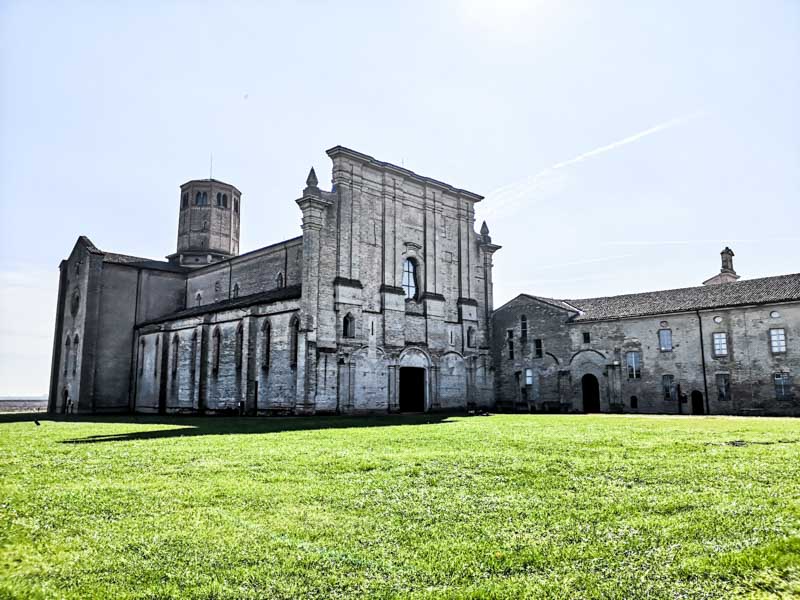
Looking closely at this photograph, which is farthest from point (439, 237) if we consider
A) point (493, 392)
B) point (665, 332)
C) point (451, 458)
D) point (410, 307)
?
point (451, 458)

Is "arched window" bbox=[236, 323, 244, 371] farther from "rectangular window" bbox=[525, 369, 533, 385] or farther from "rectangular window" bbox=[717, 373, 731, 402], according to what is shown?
"rectangular window" bbox=[717, 373, 731, 402]

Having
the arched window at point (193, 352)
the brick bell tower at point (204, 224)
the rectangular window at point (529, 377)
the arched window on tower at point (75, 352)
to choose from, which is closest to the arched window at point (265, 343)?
the arched window at point (193, 352)

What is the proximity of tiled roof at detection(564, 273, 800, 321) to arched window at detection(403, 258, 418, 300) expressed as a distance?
1068cm

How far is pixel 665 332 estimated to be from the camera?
33.9 m

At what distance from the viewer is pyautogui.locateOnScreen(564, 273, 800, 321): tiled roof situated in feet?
102

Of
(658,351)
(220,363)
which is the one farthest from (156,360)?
(658,351)

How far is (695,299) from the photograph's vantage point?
3378 cm

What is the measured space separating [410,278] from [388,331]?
440 cm

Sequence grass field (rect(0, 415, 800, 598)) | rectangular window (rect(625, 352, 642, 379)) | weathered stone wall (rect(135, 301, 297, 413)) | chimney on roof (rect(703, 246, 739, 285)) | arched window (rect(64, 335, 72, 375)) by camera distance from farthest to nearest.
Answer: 1. chimney on roof (rect(703, 246, 739, 285))
2. arched window (rect(64, 335, 72, 375))
3. rectangular window (rect(625, 352, 642, 379))
4. weathered stone wall (rect(135, 301, 297, 413))
5. grass field (rect(0, 415, 800, 598))

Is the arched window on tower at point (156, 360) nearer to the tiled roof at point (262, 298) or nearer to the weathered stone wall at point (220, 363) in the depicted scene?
the weathered stone wall at point (220, 363)

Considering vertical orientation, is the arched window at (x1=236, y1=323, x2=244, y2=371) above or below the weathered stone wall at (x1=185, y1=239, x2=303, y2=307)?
below

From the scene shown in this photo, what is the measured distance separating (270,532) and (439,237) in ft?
105

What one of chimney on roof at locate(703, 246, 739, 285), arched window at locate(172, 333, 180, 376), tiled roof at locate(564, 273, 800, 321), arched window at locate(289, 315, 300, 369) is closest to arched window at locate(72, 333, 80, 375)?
arched window at locate(172, 333, 180, 376)

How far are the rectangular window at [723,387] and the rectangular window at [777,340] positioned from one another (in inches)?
102
